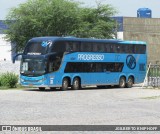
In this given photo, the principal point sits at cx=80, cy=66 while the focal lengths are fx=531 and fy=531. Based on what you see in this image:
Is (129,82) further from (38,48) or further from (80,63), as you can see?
(38,48)

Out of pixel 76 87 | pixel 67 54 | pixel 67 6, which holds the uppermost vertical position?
pixel 67 6

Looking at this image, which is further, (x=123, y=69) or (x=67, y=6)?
(x=67, y=6)

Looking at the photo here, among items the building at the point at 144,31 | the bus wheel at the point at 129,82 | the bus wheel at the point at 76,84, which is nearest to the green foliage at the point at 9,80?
the bus wheel at the point at 76,84

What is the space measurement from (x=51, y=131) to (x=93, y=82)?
26.8 meters

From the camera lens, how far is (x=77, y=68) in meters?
38.0

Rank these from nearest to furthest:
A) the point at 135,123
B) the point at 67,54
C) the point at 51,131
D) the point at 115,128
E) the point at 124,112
Answer: the point at 51,131, the point at 115,128, the point at 135,123, the point at 124,112, the point at 67,54

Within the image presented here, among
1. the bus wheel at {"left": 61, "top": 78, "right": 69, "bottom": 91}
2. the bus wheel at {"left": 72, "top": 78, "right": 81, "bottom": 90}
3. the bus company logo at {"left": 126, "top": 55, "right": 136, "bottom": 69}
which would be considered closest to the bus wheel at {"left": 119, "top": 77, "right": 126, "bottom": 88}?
the bus company logo at {"left": 126, "top": 55, "right": 136, "bottom": 69}

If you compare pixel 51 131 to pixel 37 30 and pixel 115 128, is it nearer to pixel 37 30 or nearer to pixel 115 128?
pixel 115 128

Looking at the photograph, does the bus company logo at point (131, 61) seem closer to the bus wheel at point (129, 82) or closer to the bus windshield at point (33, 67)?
the bus wheel at point (129, 82)

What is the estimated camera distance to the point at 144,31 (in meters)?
82.7

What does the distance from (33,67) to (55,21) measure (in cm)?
2568

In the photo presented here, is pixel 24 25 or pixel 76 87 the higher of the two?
pixel 24 25

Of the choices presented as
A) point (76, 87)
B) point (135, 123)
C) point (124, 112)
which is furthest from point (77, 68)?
point (135, 123)

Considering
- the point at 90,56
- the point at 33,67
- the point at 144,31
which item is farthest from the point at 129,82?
the point at 144,31
